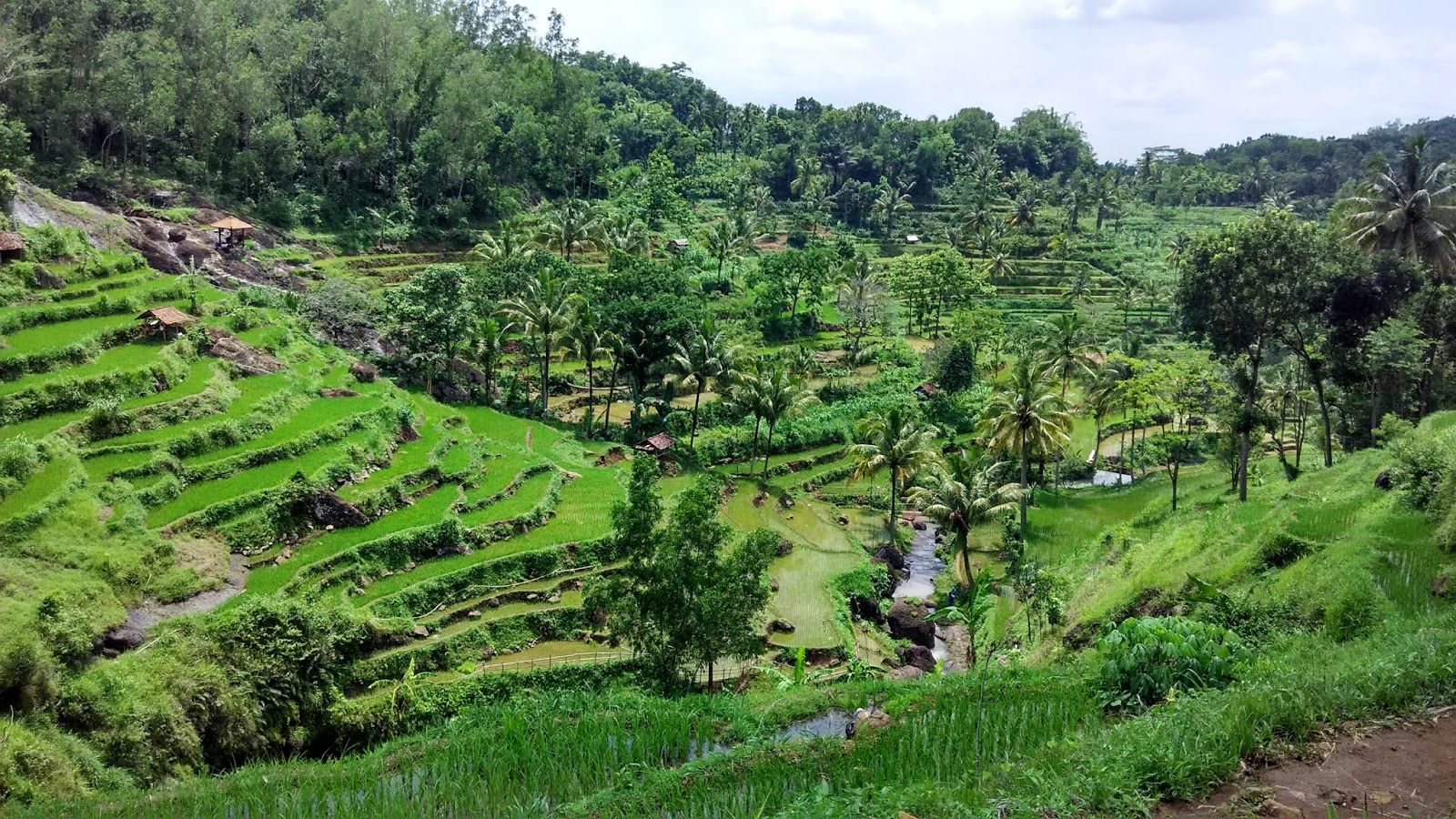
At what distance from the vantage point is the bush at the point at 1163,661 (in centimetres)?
1599

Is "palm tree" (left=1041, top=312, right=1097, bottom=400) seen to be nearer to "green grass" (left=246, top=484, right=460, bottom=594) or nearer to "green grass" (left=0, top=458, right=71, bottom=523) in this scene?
"green grass" (left=246, top=484, right=460, bottom=594)

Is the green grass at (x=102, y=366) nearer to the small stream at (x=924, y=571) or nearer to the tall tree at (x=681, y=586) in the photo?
the tall tree at (x=681, y=586)

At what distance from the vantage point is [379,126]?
74062 millimetres

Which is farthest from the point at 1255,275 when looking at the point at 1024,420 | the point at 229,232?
the point at 229,232

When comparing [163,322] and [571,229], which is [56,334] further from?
[571,229]

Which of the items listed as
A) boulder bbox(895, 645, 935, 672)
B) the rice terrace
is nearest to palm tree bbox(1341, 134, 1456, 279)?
the rice terrace

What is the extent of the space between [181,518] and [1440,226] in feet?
159

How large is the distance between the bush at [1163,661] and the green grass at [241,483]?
2704 cm

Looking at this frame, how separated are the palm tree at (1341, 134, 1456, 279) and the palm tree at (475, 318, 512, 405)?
40523 mm

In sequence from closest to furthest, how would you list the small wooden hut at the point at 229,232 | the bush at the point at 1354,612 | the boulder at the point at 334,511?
the bush at the point at 1354,612 < the boulder at the point at 334,511 < the small wooden hut at the point at 229,232

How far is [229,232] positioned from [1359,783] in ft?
202

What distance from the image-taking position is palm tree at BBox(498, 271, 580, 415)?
1886 inches

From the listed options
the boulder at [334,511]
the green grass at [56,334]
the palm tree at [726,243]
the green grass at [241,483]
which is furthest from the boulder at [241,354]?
the palm tree at [726,243]

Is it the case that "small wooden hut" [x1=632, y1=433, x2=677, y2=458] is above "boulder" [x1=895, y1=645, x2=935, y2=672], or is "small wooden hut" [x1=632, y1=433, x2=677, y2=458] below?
above
